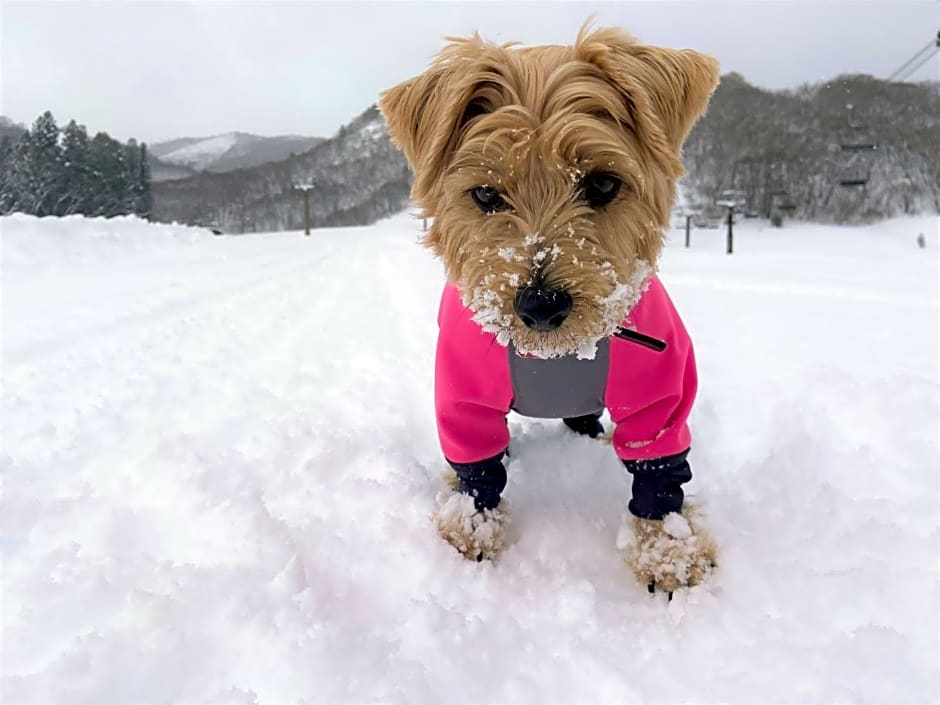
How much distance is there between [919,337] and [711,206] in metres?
64.3

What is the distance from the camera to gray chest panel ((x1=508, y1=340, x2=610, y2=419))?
8.07 feet

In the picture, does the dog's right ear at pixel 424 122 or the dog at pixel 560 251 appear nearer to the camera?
the dog at pixel 560 251

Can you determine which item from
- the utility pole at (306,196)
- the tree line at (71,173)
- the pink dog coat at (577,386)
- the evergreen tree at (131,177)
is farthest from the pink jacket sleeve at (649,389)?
the utility pole at (306,196)

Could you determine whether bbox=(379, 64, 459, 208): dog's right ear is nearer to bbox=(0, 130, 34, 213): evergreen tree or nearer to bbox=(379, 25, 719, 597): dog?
bbox=(379, 25, 719, 597): dog

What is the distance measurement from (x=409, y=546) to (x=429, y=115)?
1891 millimetres

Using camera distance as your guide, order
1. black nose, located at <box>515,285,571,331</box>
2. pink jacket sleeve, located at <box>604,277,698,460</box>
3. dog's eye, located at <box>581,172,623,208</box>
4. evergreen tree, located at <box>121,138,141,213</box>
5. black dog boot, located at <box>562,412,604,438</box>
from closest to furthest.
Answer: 1. black nose, located at <box>515,285,571,331</box>
2. dog's eye, located at <box>581,172,623,208</box>
3. pink jacket sleeve, located at <box>604,277,698,460</box>
4. black dog boot, located at <box>562,412,604,438</box>
5. evergreen tree, located at <box>121,138,141,213</box>

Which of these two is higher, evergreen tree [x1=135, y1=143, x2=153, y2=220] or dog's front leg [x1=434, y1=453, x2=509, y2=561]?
evergreen tree [x1=135, y1=143, x2=153, y2=220]

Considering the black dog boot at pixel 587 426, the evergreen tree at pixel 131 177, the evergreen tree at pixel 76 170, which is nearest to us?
the black dog boot at pixel 587 426

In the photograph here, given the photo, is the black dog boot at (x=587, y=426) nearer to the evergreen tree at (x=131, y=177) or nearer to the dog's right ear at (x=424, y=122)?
the dog's right ear at (x=424, y=122)

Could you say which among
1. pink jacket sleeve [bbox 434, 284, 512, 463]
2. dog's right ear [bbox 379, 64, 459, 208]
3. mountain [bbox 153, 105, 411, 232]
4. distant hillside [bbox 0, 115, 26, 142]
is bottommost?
pink jacket sleeve [bbox 434, 284, 512, 463]

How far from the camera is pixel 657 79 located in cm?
238

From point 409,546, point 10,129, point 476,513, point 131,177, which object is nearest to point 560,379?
point 476,513

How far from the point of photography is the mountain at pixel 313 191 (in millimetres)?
23025

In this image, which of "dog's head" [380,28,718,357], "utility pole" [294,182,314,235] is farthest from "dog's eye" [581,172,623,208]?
"utility pole" [294,182,314,235]
